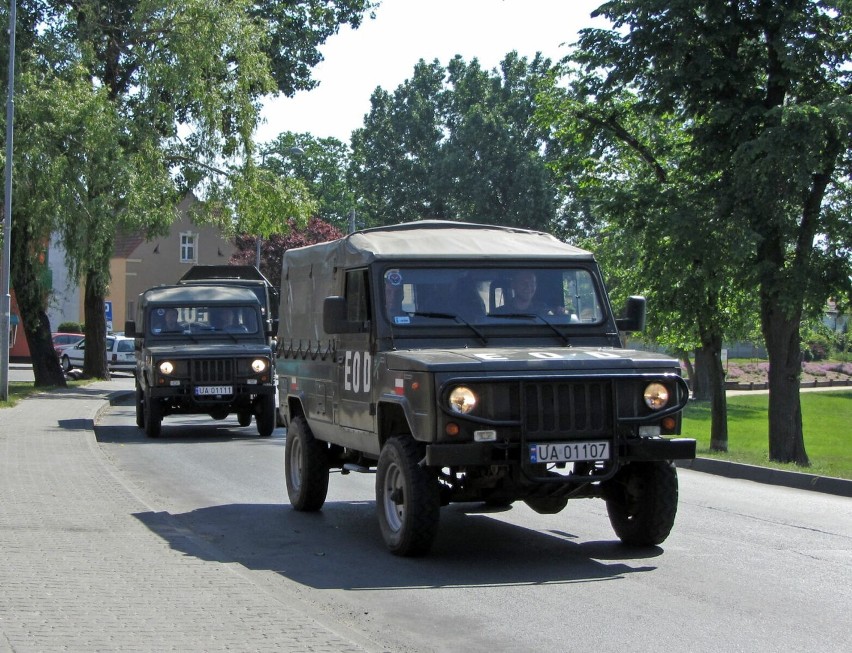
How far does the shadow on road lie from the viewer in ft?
28.2

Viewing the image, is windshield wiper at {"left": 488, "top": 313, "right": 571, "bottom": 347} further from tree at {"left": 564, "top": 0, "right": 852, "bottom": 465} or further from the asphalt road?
tree at {"left": 564, "top": 0, "right": 852, "bottom": 465}

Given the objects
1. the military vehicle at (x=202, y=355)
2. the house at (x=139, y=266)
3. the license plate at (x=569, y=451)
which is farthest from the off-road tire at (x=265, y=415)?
the house at (x=139, y=266)

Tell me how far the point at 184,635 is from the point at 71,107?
28209 mm

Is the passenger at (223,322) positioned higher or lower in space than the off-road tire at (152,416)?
higher

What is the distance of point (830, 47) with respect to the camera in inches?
844

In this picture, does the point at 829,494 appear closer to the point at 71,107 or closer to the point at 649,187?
the point at 649,187

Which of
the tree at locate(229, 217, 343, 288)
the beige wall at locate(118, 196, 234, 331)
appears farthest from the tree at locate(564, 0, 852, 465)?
the beige wall at locate(118, 196, 234, 331)

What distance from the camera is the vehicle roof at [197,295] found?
72.9ft

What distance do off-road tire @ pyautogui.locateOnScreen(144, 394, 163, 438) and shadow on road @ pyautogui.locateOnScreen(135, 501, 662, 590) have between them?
9.27 metres

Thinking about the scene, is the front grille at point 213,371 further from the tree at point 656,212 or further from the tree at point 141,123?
the tree at point 141,123

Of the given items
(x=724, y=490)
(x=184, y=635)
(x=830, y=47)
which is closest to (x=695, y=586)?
(x=184, y=635)

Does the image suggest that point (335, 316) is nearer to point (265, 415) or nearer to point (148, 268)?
point (265, 415)

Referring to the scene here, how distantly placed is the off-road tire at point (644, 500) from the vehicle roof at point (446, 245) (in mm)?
1919

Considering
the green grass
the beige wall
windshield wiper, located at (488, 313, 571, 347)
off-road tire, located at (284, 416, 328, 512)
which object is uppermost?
the beige wall
